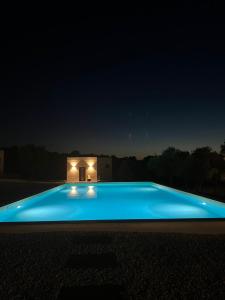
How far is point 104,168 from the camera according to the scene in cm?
2172

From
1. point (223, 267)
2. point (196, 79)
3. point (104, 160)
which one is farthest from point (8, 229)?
point (104, 160)

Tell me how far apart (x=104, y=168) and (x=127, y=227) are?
16.8 m

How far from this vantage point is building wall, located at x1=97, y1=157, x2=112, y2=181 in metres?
21.5

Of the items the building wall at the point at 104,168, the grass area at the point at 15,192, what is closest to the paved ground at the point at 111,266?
the grass area at the point at 15,192

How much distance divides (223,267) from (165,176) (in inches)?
659

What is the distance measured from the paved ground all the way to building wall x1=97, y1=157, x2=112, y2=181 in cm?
1703

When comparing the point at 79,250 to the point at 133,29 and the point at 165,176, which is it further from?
the point at 165,176

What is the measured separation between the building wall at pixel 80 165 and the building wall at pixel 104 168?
44 cm

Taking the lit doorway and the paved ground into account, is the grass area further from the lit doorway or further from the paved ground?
the lit doorway

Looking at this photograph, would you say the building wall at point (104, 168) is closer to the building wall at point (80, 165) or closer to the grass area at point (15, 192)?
the building wall at point (80, 165)

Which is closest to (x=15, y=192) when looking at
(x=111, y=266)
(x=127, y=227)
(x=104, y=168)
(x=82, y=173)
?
(x=127, y=227)

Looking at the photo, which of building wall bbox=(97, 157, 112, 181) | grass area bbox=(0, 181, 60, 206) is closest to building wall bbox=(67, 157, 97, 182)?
building wall bbox=(97, 157, 112, 181)

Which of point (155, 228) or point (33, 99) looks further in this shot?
point (33, 99)

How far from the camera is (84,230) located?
4.75 meters
